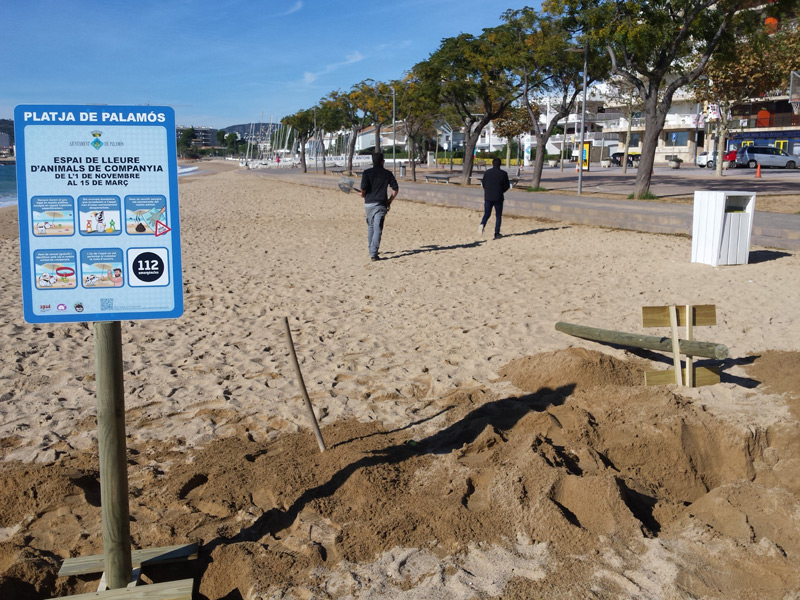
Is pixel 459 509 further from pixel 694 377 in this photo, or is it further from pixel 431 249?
pixel 431 249

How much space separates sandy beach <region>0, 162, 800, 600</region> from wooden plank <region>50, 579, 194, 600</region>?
0.64ft

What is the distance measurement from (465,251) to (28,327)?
790 centimetres

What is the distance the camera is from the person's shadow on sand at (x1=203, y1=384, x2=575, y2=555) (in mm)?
3785

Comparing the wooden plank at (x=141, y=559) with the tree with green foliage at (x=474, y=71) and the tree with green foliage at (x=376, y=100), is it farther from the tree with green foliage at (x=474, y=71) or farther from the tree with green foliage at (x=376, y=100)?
the tree with green foliage at (x=376, y=100)

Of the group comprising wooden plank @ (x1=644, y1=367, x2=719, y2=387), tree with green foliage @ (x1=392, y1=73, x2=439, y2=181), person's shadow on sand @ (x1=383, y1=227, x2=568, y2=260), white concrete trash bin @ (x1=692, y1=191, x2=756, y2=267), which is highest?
tree with green foliage @ (x1=392, y1=73, x2=439, y2=181)

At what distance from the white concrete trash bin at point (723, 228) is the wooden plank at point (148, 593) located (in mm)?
9707

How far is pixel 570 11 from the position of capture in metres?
22.6

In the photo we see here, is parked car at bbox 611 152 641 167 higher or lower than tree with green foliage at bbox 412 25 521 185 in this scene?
lower

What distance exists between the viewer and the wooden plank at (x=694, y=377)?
5.78 m

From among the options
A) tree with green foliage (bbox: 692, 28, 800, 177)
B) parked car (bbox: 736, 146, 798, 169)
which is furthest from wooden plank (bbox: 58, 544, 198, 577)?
parked car (bbox: 736, 146, 798, 169)

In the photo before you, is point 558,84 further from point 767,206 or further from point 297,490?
point 297,490

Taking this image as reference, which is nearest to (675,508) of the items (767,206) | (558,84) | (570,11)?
(767,206)

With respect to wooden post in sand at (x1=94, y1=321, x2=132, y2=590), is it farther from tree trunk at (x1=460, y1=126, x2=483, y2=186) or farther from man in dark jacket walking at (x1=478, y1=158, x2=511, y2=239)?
tree trunk at (x1=460, y1=126, x2=483, y2=186)

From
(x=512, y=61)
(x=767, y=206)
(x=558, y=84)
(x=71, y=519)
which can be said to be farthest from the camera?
(x=558, y=84)
